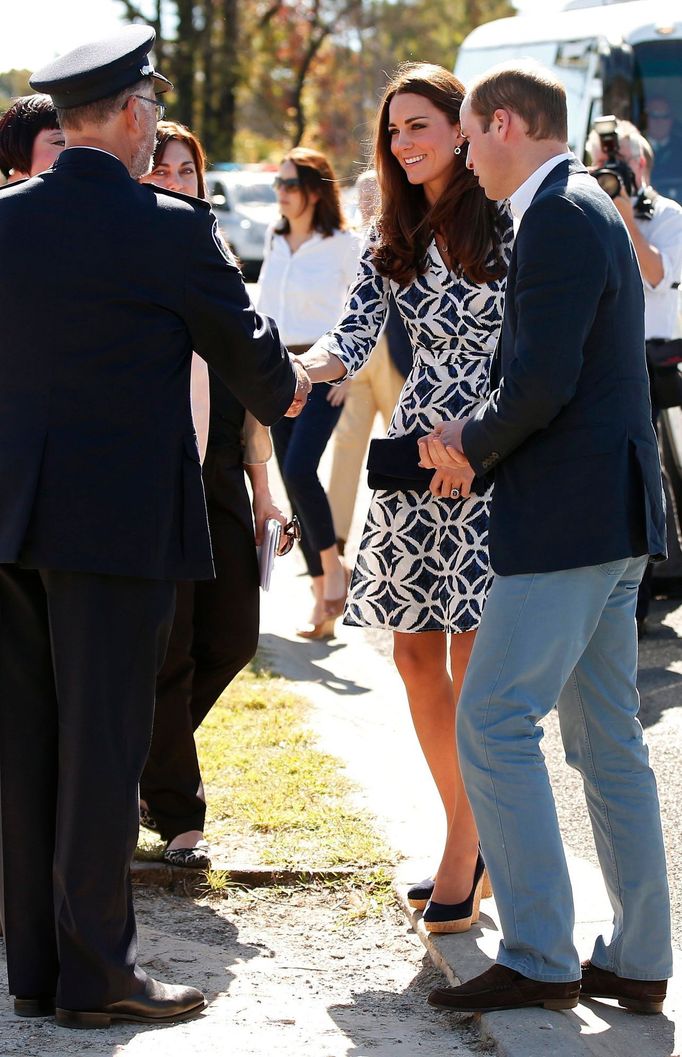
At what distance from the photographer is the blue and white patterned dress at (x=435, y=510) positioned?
3822 mm

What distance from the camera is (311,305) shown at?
299 inches

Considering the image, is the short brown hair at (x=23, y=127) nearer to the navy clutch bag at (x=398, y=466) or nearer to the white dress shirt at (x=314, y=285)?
the navy clutch bag at (x=398, y=466)

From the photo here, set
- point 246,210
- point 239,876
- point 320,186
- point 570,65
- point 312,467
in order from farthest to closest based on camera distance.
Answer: point 246,210 → point 570,65 → point 320,186 → point 312,467 → point 239,876

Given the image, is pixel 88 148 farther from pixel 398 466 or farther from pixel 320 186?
pixel 320 186

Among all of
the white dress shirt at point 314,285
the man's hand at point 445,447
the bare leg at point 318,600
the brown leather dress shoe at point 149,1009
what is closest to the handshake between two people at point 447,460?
the man's hand at point 445,447

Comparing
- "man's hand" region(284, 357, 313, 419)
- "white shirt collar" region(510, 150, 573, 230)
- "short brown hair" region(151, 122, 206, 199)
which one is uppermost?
"short brown hair" region(151, 122, 206, 199)

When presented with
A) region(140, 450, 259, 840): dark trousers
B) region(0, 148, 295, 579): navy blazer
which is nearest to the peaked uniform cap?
region(0, 148, 295, 579): navy blazer

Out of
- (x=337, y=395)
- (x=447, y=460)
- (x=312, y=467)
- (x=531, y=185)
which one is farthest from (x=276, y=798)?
(x=337, y=395)

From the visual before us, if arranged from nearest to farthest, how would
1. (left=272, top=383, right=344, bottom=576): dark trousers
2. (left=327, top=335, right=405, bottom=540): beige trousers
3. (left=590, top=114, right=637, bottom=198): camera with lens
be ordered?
(left=590, top=114, right=637, bottom=198): camera with lens
(left=272, top=383, right=344, bottom=576): dark trousers
(left=327, top=335, right=405, bottom=540): beige trousers

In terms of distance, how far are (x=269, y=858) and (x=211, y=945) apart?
1.61ft

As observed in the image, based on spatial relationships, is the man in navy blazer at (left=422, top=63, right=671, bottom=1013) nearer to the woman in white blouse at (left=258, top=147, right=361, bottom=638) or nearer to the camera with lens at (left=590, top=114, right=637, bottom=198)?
the camera with lens at (left=590, top=114, right=637, bottom=198)

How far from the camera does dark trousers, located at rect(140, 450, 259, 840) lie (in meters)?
4.32

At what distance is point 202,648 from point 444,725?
90 centimetres

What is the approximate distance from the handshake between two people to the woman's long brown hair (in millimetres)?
541
